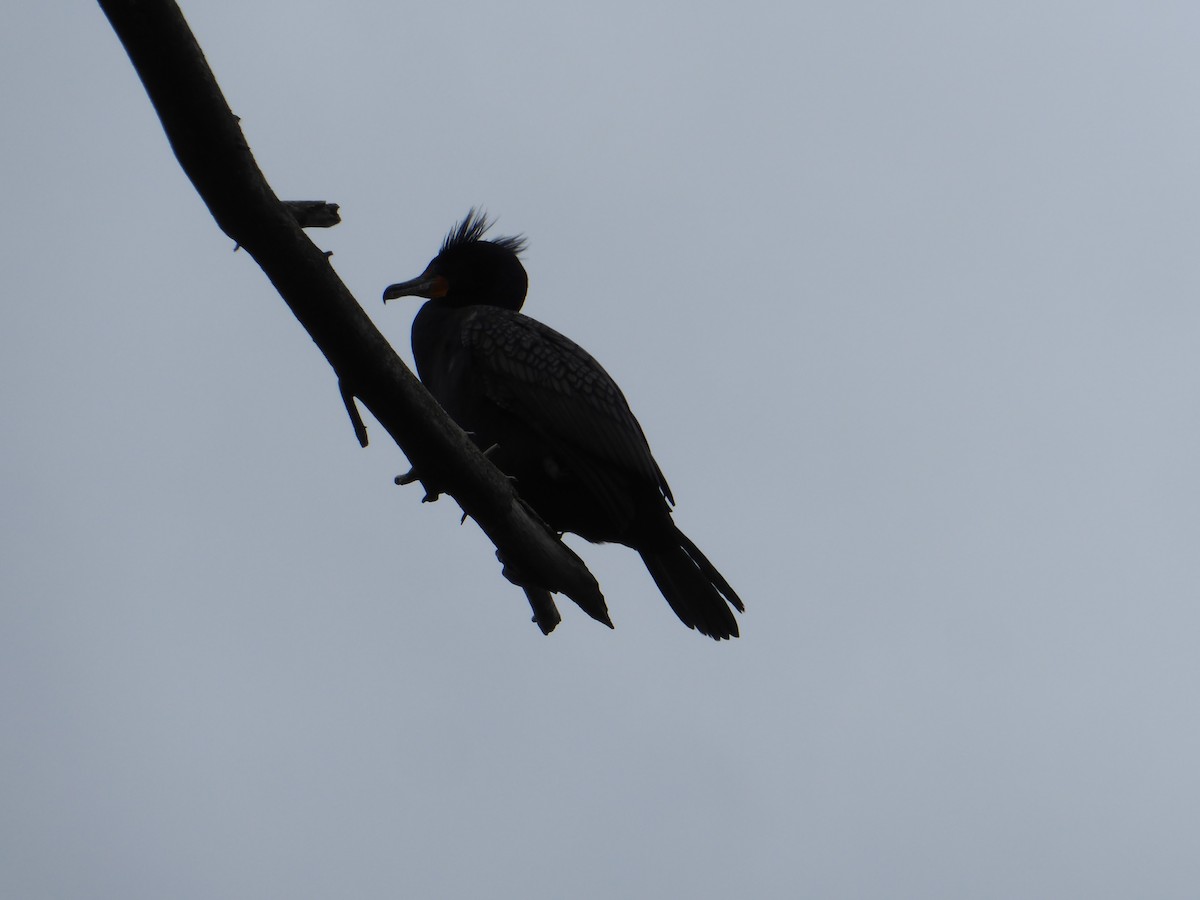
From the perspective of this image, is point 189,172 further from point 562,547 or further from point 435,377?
point 435,377

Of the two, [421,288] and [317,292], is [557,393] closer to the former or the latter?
[421,288]

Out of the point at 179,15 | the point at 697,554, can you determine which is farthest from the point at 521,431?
the point at 179,15

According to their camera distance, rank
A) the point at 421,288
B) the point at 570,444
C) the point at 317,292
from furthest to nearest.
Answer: the point at 421,288, the point at 570,444, the point at 317,292

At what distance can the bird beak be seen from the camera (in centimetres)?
686

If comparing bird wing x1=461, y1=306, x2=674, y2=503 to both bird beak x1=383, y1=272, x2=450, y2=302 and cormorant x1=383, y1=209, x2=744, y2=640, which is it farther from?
bird beak x1=383, y1=272, x2=450, y2=302

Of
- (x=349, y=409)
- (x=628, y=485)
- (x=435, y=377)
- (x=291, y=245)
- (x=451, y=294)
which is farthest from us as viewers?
(x=451, y=294)

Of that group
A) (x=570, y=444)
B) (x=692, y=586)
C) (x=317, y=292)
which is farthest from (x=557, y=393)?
(x=317, y=292)

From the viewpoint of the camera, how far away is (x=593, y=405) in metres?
6.14

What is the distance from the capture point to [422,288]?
22.8 ft

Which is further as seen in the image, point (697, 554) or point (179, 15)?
point (697, 554)

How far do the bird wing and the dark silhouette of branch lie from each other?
63.2 inches

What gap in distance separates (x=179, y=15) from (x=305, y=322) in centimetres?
90

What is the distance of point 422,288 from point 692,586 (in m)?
2.22

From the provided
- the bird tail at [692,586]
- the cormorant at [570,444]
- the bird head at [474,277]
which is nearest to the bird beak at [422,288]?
the bird head at [474,277]
